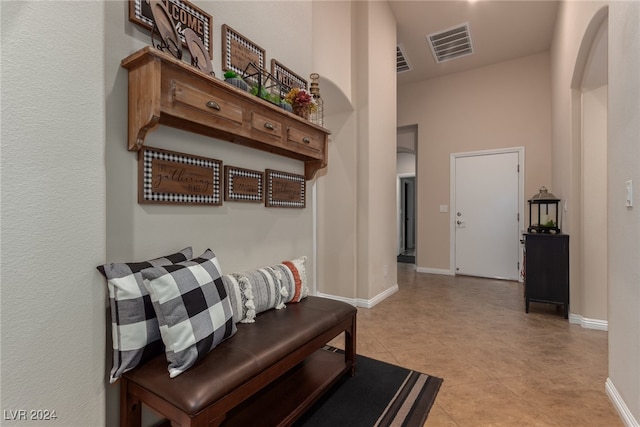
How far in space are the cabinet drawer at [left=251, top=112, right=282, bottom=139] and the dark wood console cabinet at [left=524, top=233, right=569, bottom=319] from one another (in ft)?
9.74

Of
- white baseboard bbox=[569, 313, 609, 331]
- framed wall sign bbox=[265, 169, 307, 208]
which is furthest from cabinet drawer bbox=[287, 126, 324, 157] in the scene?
white baseboard bbox=[569, 313, 609, 331]

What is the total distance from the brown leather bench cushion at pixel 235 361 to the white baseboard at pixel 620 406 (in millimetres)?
1486

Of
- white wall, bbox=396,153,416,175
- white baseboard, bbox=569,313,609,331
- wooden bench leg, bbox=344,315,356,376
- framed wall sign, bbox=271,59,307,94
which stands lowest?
white baseboard, bbox=569,313,609,331

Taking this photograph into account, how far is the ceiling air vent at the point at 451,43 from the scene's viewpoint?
4188 mm

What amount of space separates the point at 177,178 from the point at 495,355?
256 centimetres

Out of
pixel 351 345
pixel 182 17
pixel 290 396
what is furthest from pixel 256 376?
pixel 182 17

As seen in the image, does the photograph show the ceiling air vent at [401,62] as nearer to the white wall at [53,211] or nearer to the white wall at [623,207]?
the white wall at [623,207]

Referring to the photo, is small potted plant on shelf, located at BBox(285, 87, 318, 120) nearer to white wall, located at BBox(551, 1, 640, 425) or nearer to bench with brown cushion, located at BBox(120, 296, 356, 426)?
bench with brown cushion, located at BBox(120, 296, 356, 426)

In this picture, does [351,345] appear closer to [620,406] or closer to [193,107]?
[620,406]

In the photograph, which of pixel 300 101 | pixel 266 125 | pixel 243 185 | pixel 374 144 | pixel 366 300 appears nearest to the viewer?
pixel 266 125

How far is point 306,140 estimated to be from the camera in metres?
2.24

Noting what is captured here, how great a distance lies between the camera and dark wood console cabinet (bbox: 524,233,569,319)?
10.2 ft

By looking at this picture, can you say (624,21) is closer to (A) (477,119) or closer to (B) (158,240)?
(B) (158,240)

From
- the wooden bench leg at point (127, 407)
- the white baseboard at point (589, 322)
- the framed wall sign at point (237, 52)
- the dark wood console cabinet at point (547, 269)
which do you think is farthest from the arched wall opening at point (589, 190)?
the wooden bench leg at point (127, 407)
